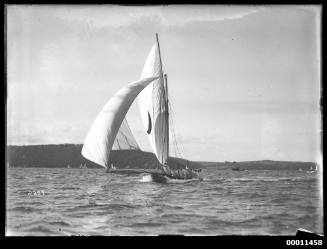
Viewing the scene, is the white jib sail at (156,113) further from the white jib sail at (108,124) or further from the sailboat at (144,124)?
the white jib sail at (108,124)

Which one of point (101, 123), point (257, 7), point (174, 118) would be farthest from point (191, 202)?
point (257, 7)

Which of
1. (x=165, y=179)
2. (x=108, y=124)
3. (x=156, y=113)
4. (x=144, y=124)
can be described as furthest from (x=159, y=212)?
(x=156, y=113)

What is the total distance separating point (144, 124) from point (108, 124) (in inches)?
47.9

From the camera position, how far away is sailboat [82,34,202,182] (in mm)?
15440

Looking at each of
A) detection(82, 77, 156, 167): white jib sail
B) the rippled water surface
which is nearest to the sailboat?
detection(82, 77, 156, 167): white jib sail

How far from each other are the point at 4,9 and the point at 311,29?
8.18 meters

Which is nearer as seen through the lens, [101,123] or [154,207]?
[154,207]

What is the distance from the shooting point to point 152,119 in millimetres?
21453

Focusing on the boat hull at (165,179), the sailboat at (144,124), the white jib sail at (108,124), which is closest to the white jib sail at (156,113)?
the sailboat at (144,124)

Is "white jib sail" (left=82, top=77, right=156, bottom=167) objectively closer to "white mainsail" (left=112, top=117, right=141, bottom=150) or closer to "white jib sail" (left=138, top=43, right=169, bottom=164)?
"white mainsail" (left=112, top=117, right=141, bottom=150)

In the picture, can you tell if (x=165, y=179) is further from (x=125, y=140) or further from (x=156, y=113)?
(x=125, y=140)
